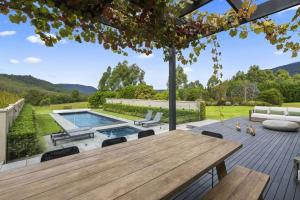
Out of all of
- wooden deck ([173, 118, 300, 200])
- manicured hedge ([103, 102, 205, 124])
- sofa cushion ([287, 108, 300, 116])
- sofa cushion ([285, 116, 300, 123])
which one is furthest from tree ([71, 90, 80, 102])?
sofa cushion ([287, 108, 300, 116])

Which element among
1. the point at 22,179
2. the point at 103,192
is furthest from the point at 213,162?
the point at 22,179

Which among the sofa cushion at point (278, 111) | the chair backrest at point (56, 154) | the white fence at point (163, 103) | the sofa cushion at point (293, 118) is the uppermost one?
the white fence at point (163, 103)

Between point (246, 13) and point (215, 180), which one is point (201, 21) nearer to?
point (246, 13)

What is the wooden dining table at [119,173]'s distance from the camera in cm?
110

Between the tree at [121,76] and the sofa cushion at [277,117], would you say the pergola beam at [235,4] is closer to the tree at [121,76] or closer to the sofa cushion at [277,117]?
the sofa cushion at [277,117]

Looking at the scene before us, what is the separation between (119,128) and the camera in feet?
→ 25.6

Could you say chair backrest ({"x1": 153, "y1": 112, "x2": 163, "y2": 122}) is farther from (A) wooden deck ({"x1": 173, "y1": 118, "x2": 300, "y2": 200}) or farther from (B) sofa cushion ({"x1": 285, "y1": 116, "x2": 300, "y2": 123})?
(B) sofa cushion ({"x1": 285, "y1": 116, "x2": 300, "y2": 123})

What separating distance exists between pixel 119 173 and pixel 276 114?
8.40 m

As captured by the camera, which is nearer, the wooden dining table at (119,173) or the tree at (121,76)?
the wooden dining table at (119,173)

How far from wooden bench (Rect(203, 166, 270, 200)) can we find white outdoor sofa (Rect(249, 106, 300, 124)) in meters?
6.46

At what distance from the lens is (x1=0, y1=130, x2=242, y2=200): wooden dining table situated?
1102 millimetres

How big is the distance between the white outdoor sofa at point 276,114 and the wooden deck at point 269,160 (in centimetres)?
133

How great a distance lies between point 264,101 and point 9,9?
1855 centimetres

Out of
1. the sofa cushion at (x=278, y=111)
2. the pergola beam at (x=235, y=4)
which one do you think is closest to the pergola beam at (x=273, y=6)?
the pergola beam at (x=235, y=4)
